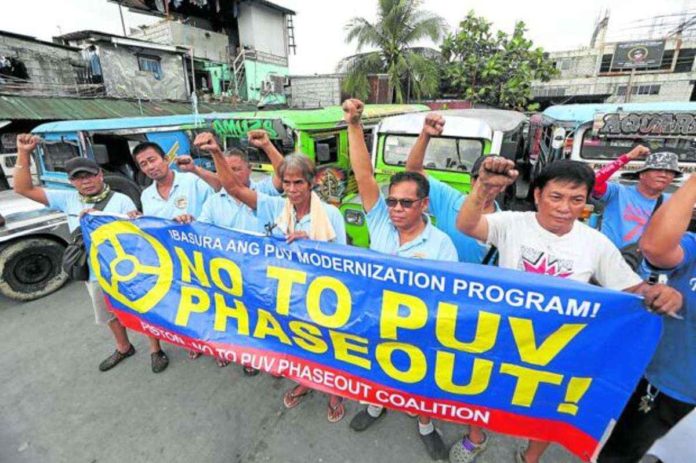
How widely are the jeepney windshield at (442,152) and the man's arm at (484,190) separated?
10.4ft

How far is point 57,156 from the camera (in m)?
7.04

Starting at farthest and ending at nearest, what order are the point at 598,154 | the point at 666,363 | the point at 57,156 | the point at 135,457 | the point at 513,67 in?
the point at 513,67 → the point at 57,156 → the point at 598,154 → the point at 135,457 → the point at 666,363

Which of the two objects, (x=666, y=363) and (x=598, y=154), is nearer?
(x=666, y=363)

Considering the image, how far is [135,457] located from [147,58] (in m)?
18.6

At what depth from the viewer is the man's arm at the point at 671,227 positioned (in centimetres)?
140

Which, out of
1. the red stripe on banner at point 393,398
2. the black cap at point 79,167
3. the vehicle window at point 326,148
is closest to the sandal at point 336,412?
the red stripe on banner at point 393,398

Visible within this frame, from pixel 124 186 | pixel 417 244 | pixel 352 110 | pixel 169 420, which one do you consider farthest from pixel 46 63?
pixel 417 244

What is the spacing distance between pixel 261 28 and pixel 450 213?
2582 centimetres

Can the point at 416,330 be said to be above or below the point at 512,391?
above

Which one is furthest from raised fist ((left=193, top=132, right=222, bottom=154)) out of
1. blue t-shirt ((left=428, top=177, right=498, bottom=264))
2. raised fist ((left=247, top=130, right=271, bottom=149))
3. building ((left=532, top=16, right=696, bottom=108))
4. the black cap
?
building ((left=532, top=16, right=696, bottom=108))

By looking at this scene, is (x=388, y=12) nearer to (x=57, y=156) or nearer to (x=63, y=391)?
(x=57, y=156)

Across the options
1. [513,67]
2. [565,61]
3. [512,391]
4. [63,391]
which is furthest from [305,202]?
[565,61]

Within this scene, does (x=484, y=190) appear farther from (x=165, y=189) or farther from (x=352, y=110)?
(x=165, y=189)

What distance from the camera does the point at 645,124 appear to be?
4848mm
